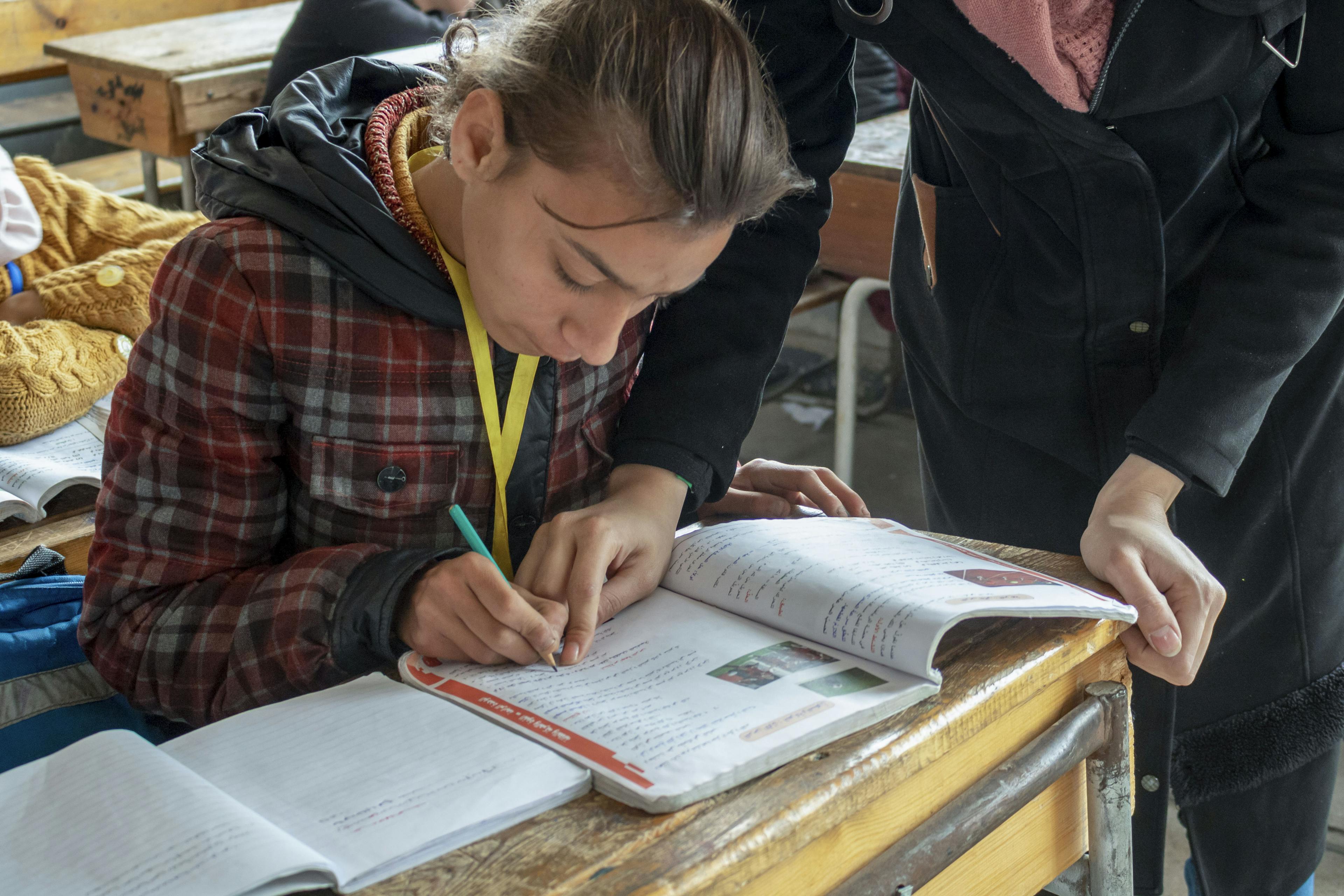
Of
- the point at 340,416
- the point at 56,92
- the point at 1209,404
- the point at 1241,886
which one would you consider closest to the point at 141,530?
the point at 340,416

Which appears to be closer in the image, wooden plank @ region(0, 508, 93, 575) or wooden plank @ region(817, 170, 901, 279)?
wooden plank @ region(0, 508, 93, 575)

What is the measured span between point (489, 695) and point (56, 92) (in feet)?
15.8

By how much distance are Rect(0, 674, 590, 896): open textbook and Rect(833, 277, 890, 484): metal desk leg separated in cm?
179

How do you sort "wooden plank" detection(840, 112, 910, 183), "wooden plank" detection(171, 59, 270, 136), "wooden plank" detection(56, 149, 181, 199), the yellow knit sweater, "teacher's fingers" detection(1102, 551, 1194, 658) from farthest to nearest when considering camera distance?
"wooden plank" detection(56, 149, 181, 199) → "wooden plank" detection(171, 59, 270, 136) → "wooden plank" detection(840, 112, 910, 183) → the yellow knit sweater → "teacher's fingers" detection(1102, 551, 1194, 658)

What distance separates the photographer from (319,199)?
945 mm

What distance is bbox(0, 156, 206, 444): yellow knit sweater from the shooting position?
162 cm

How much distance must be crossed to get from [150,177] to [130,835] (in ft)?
10.3

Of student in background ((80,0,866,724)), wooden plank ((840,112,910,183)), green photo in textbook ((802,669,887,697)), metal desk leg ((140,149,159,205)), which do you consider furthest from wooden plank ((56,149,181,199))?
green photo in textbook ((802,669,887,697))

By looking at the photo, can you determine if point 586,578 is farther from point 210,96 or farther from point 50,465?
point 210,96

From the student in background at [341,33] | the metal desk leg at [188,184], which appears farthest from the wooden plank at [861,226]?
the metal desk leg at [188,184]

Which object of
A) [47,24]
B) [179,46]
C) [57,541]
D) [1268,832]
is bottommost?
[1268,832]

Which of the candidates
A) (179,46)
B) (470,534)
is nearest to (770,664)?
(470,534)

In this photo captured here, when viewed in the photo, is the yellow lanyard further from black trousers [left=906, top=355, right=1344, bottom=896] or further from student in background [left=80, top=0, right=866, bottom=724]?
black trousers [left=906, top=355, right=1344, bottom=896]

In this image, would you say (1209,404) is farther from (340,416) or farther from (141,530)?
(141,530)
